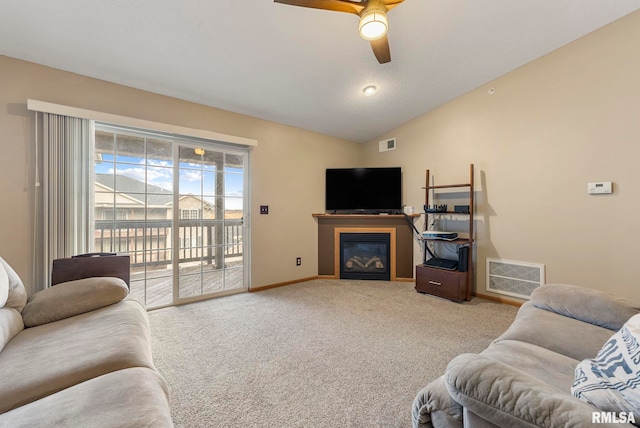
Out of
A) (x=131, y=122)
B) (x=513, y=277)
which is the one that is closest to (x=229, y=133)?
(x=131, y=122)

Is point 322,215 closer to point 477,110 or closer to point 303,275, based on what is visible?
point 303,275

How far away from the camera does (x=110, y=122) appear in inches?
103

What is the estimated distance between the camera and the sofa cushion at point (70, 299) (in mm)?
1572

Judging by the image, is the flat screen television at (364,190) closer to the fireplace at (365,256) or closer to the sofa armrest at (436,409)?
the fireplace at (365,256)

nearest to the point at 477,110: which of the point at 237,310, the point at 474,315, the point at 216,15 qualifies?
the point at 474,315

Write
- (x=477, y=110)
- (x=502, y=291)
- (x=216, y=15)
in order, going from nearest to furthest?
(x=216, y=15), (x=502, y=291), (x=477, y=110)

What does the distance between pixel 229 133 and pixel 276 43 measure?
4.70 feet

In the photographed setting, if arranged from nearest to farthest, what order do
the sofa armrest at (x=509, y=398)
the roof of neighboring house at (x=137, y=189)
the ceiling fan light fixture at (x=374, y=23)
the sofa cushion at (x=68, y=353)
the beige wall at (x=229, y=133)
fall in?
1. the sofa armrest at (x=509, y=398)
2. the sofa cushion at (x=68, y=353)
3. the ceiling fan light fixture at (x=374, y=23)
4. the beige wall at (x=229, y=133)
5. the roof of neighboring house at (x=137, y=189)

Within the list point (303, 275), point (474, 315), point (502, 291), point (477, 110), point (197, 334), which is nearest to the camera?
point (197, 334)

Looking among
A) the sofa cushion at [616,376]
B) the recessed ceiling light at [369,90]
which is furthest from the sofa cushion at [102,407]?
the recessed ceiling light at [369,90]

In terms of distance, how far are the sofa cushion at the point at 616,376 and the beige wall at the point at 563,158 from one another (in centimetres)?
230

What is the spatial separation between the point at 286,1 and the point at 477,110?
2.87m

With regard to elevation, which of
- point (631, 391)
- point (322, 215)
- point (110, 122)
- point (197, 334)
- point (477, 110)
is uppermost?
point (477, 110)

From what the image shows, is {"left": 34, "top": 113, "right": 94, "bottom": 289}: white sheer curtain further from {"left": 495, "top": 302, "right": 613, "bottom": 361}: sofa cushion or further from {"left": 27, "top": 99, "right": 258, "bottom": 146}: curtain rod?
{"left": 495, "top": 302, "right": 613, "bottom": 361}: sofa cushion
